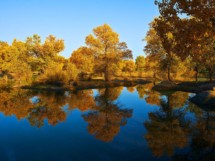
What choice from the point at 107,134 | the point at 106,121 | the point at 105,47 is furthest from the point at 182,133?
the point at 105,47

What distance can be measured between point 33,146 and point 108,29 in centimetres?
4344

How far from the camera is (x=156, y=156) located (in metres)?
8.79

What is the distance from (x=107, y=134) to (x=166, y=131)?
3.19 meters

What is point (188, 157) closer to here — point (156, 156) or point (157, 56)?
point (156, 156)

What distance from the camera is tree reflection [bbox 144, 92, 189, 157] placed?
9.77 metres

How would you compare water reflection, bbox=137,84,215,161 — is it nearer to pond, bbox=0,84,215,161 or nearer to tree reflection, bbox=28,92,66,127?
pond, bbox=0,84,215,161

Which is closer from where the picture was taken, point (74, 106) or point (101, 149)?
point (101, 149)

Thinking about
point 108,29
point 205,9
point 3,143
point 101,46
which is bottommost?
point 3,143

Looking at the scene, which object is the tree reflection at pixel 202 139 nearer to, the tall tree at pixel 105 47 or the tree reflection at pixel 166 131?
the tree reflection at pixel 166 131

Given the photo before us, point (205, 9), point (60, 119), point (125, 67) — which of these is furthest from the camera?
point (125, 67)

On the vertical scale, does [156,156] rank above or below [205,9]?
below

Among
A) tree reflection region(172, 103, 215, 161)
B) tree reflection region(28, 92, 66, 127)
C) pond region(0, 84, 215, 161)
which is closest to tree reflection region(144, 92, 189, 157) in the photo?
pond region(0, 84, 215, 161)

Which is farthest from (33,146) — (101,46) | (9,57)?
(9,57)

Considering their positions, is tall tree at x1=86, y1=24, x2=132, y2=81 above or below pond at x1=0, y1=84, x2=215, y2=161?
above
